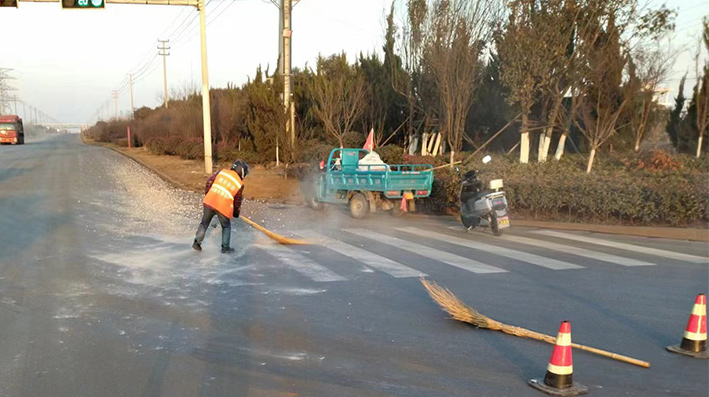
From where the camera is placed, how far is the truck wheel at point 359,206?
522 inches

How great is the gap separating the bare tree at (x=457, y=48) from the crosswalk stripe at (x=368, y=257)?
365 inches

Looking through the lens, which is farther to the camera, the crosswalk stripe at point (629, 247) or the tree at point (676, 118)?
the tree at point (676, 118)

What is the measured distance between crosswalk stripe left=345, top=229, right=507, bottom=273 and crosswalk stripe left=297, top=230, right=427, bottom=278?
74 cm

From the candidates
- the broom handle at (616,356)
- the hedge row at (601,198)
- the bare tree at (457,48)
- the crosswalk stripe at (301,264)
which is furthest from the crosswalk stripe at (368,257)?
the bare tree at (457,48)

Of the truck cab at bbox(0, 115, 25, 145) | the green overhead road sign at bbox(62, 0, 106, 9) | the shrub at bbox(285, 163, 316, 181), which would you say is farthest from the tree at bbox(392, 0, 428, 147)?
the truck cab at bbox(0, 115, 25, 145)

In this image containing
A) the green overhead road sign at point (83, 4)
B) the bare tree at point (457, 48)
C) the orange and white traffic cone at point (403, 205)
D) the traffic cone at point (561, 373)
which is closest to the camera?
the traffic cone at point (561, 373)

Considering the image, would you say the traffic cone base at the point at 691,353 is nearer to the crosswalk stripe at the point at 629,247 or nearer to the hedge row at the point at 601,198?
the crosswalk stripe at the point at 629,247

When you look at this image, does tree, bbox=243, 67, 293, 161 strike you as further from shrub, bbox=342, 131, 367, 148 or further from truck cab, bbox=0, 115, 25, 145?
truck cab, bbox=0, 115, 25, 145

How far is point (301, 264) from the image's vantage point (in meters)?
8.30

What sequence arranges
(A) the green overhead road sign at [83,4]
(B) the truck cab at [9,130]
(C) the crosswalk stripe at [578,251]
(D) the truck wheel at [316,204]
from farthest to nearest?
1. (B) the truck cab at [9,130]
2. (A) the green overhead road sign at [83,4]
3. (D) the truck wheel at [316,204]
4. (C) the crosswalk stripe at [578,251]

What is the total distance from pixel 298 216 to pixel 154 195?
6585 millimetres

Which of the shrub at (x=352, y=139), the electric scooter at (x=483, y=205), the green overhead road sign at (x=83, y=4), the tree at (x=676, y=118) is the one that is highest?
the green overhead road sign at (x=83, y=4)

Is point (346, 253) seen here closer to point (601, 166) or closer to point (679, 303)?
point (679, 303)

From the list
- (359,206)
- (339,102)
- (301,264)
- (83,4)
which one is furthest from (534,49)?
(83,4)
